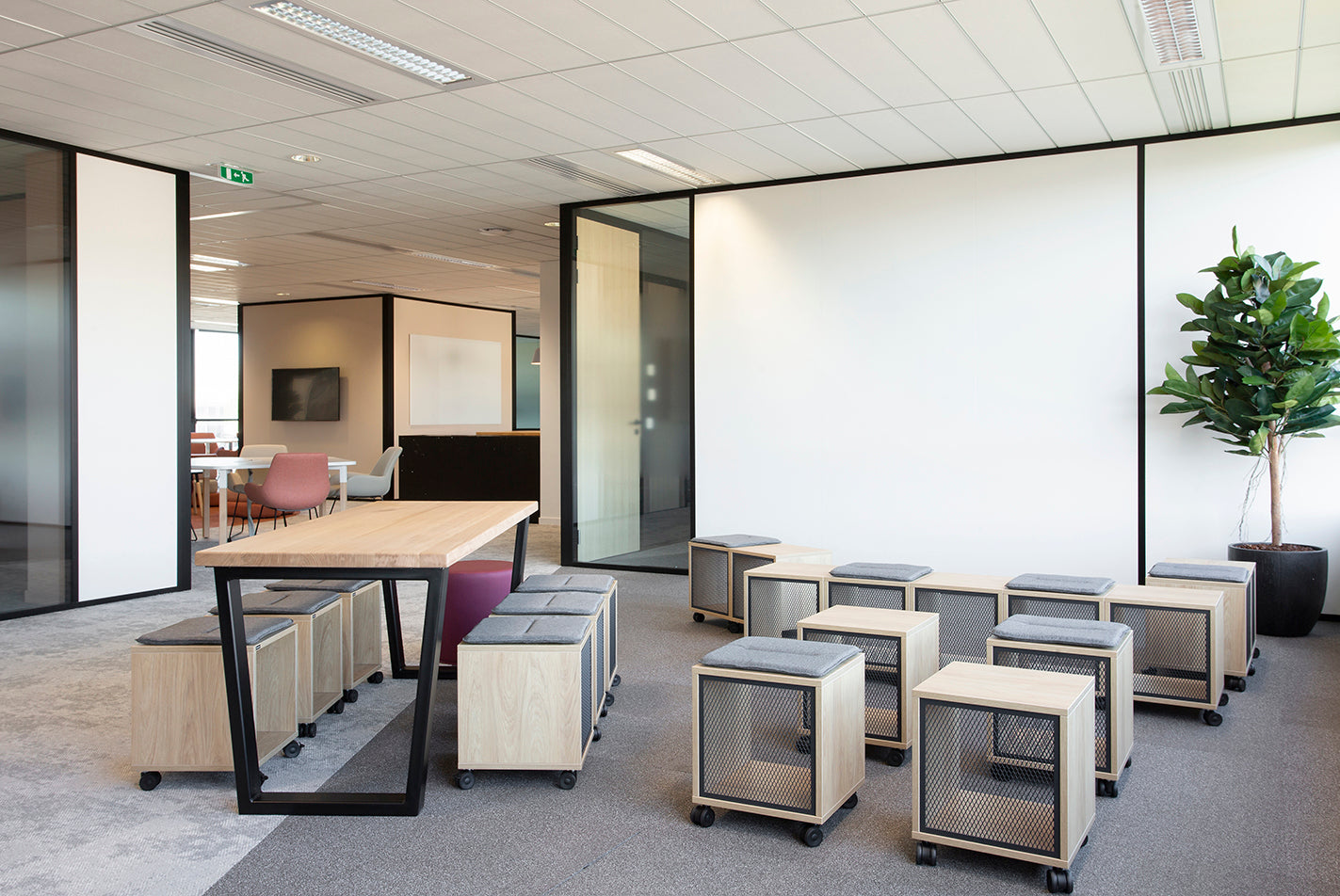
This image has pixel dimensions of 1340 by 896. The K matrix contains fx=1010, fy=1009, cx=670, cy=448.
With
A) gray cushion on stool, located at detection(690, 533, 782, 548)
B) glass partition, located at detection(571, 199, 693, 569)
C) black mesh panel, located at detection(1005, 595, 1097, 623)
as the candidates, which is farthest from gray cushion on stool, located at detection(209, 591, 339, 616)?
glass partition, located at detection(571, 199, 693, 569)

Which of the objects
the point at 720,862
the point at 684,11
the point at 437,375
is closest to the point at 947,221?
the point at 684,11

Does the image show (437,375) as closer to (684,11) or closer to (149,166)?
(149,166)

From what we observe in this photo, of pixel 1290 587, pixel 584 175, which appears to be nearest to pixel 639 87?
pixel 584 175

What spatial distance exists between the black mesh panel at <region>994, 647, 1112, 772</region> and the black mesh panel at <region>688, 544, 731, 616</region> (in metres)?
2.38

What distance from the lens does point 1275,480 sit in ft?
17.9

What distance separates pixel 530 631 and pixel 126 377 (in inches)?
179

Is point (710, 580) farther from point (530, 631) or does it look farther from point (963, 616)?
point (530, 631)

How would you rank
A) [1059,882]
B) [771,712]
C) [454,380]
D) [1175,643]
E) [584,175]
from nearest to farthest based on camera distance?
[1059,882], [771,712], [1175,643], [584,175], [454,380]

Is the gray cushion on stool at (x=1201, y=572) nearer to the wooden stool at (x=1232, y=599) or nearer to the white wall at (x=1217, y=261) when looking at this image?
the wooden stool at (x=1232, y=599)

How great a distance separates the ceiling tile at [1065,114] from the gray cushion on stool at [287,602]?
168 inches

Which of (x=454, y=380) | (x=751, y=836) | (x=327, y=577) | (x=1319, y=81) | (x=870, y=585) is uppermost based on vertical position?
(x=1319, y=81)

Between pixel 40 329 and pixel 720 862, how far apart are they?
215 inches

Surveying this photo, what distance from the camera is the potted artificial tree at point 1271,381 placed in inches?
207

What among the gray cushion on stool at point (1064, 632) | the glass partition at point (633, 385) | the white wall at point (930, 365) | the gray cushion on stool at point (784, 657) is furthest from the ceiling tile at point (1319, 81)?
the glass partition at point (633, 385)
